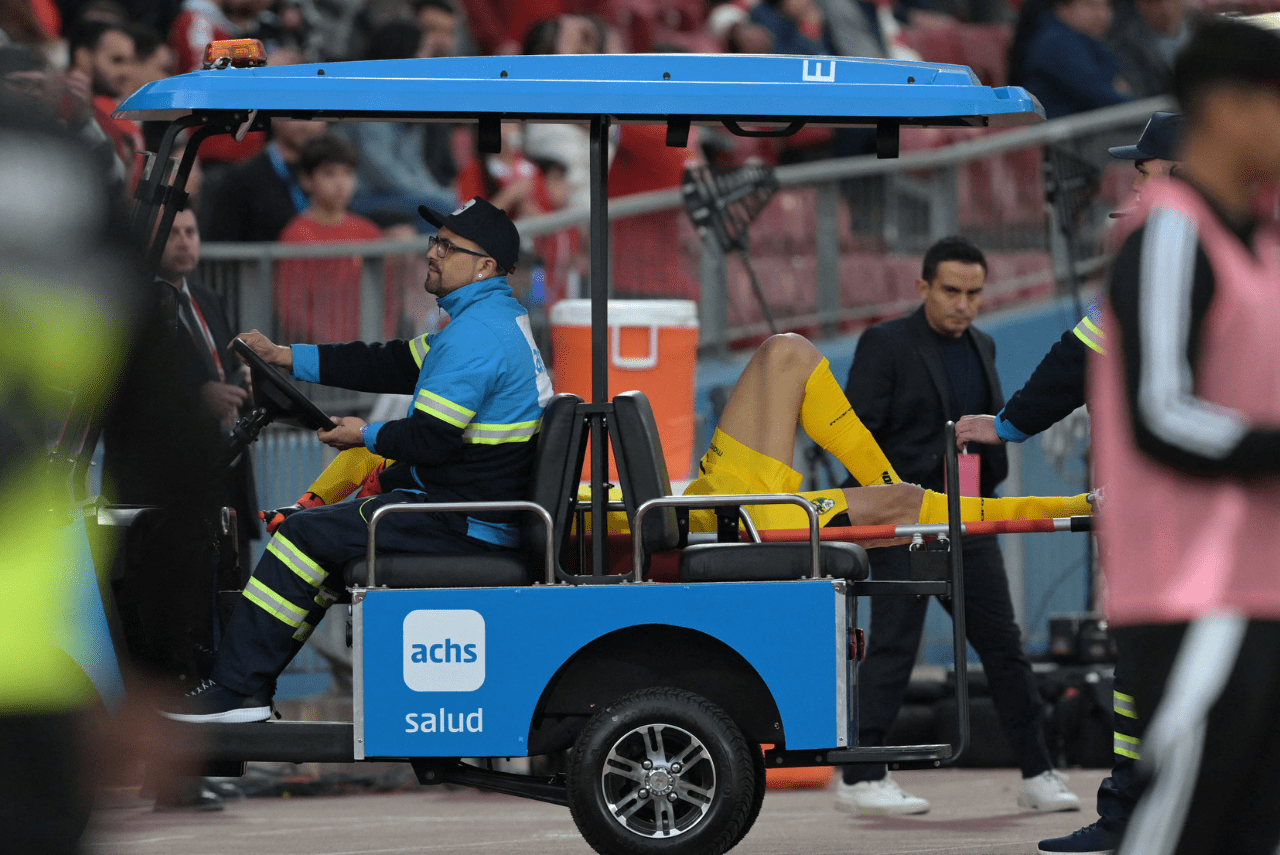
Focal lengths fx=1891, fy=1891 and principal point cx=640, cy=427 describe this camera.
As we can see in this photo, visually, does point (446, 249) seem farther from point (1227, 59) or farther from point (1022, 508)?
point (1227, 59)

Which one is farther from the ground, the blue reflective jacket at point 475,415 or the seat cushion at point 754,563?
the blue reflective jacket at point 475,415

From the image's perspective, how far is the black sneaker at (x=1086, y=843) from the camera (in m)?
6.07

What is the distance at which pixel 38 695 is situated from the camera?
9.94 ft

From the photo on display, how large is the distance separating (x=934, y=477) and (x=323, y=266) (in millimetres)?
3904

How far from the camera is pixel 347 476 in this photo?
661 centimetres

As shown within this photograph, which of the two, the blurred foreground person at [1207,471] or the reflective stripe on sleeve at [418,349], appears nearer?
the blurred foreground person at [1207,471]

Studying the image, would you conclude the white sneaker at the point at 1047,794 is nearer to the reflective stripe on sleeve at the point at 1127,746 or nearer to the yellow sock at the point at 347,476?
the reflective stripe on sleeve at the point at 1127,746

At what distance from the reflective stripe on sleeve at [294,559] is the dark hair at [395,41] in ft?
21.2

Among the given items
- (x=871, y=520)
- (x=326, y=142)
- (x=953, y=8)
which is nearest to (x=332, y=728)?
(x=871, y=520)

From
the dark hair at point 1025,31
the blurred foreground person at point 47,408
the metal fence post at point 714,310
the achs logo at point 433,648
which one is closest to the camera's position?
the blurred foreground person at point 47,408

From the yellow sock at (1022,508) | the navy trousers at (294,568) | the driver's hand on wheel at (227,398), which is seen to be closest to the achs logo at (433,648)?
the navy trousers at (294,568)

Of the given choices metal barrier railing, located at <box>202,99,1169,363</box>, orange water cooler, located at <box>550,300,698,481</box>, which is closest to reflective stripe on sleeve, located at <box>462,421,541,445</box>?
orange water cooler, located at <box>550,300,698,481</box>

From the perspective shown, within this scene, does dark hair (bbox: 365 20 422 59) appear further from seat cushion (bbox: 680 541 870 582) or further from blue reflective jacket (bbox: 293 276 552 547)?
seat cushion (bbox: 680 541 870 582)

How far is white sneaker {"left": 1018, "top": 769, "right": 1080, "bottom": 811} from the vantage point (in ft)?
25.4
